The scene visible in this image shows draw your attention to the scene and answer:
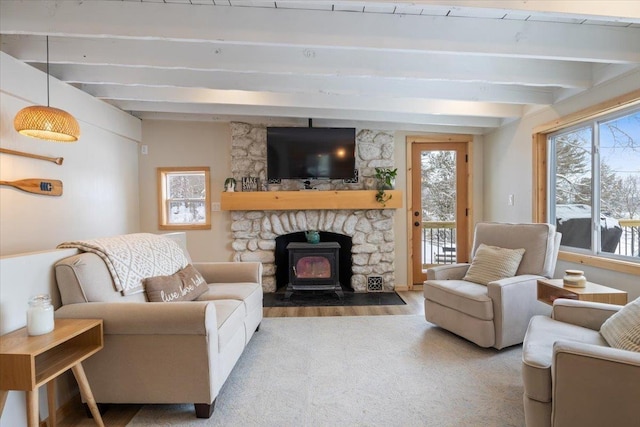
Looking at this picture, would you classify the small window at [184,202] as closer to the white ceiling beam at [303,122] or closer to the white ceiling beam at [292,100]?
the white ceiling beam at [303,122]

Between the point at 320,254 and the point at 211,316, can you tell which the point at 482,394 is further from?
the point at 320,254

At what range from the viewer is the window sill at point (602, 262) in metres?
2.45

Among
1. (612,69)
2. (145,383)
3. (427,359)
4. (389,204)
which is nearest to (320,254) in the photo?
(389,204)

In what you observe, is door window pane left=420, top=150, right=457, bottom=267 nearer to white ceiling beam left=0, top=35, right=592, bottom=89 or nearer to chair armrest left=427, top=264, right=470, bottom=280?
chair armrest left=427, top=264, right=470, bottom=280

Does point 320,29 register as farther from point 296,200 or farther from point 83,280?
point 296,200

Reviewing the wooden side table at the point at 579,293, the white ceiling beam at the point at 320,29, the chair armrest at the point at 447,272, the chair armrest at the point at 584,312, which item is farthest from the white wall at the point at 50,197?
the wooden side table at the point at 579,293

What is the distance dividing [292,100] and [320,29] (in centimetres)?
130

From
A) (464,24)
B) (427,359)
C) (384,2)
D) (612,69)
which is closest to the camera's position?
(384,2)

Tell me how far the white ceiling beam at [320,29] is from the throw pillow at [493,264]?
160 centimetres

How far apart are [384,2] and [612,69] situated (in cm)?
223

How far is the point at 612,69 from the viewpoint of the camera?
2.59 m

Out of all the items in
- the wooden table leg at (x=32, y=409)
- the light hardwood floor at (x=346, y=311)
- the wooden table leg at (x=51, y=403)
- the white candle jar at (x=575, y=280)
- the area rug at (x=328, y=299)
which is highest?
the white candle jar at (x=575, y=280)

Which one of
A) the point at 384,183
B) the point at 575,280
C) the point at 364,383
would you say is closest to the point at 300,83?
the point at 384,183

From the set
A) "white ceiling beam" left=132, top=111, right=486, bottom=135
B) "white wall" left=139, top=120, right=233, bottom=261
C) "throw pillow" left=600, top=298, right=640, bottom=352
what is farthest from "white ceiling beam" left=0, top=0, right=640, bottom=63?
"white wall" left=139, top=120, right=233, bottom=261
